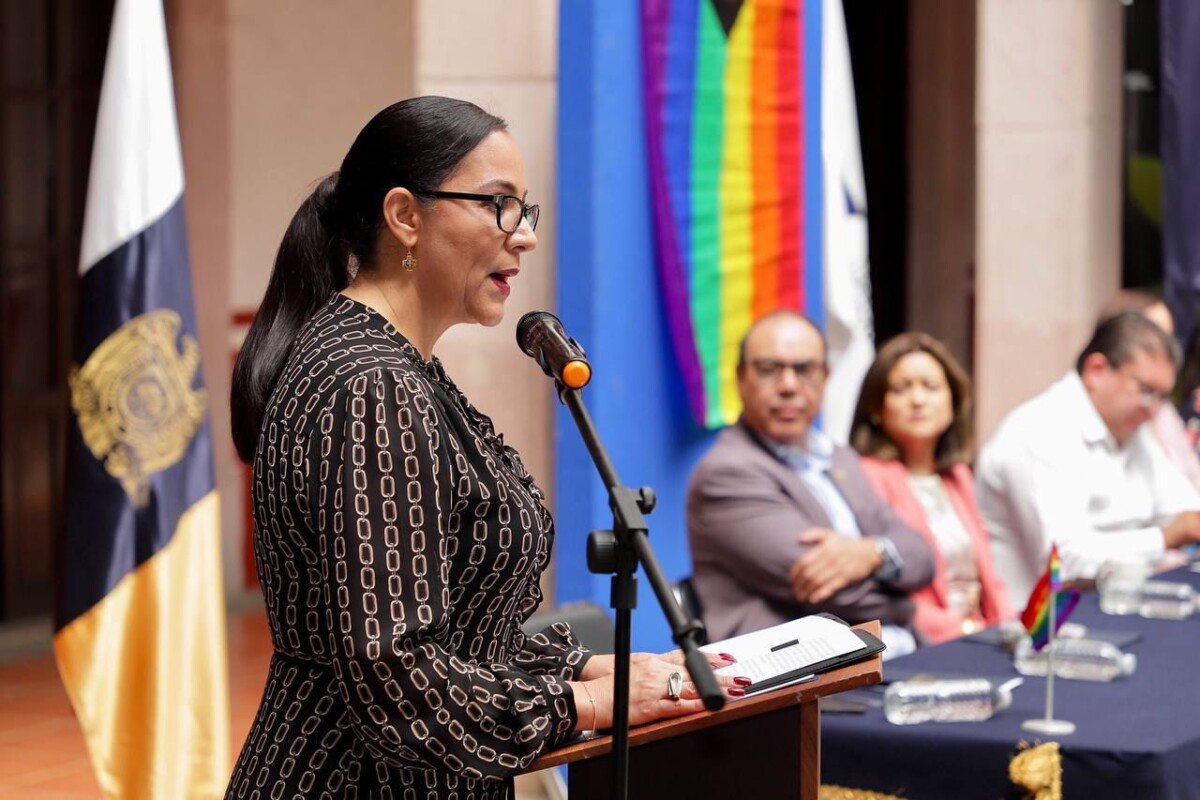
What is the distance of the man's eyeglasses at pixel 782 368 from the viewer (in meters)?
4.11

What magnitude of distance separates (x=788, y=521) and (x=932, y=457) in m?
0.81

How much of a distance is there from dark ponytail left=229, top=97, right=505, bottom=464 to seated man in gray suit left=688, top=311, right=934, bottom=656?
2142 millimetres

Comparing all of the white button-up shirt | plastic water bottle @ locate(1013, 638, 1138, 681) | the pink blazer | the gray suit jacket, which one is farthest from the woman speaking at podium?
the white button-up shirt

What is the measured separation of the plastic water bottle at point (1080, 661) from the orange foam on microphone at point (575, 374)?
1.91m

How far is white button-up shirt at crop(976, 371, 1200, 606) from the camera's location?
15.3ft

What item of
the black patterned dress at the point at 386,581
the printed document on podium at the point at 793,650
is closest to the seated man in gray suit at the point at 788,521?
the printed document on podium at the point at 793,650

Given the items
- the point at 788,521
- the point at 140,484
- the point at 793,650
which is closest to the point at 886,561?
the point at 788,521

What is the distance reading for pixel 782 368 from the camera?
4113 millimetres

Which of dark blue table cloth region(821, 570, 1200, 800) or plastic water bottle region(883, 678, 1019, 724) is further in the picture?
plastic water bottle region(883, 678, 1019, 724)

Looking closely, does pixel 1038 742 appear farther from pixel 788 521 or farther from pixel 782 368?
pixel 782 368

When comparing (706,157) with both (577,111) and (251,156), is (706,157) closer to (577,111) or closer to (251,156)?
(577,111)

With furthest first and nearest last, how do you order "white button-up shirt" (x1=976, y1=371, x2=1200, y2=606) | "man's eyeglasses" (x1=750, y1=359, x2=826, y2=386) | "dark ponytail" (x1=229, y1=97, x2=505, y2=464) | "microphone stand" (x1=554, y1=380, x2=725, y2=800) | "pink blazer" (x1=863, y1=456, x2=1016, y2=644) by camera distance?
"white button-up shirt" (x1=976, y1=371, x2=1200, y2=606), "pink blazer" (x1=863, y1=456, x2=1016, y2=644), "man's eyeglasses" (x1=750, y1=359, x2=826, y2=386), "dark ponytail" (x1=229, y1=97, x2=505, y2=464), "microphone stand" (x1=554, y1=380, x2=725, y2=800)

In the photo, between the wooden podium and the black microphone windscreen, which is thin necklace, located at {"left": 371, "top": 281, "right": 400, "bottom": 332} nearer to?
the black microphone windscreen

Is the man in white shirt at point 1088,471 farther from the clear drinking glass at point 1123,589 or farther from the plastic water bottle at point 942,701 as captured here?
the plastic water bottle at point 942,701
